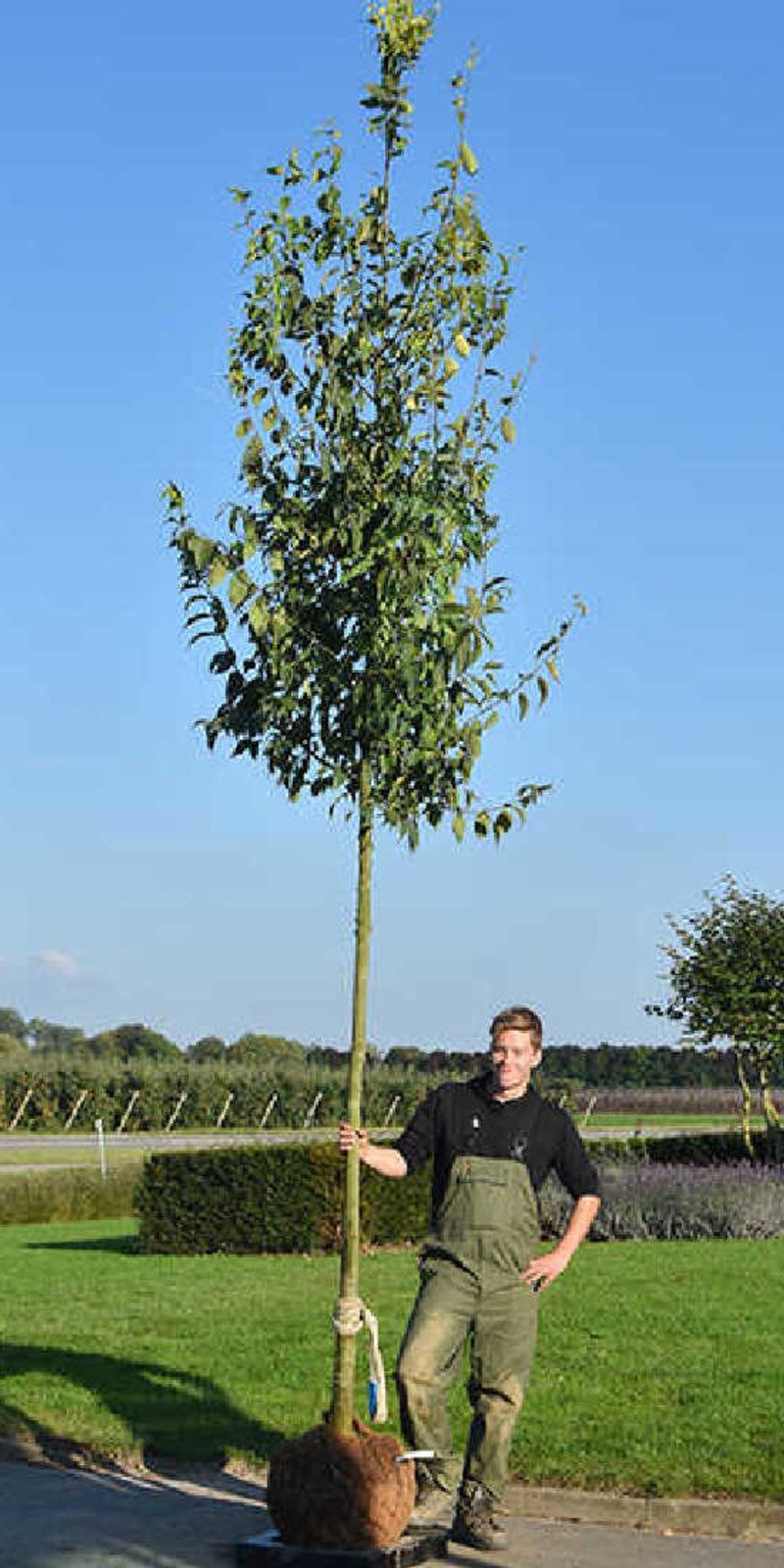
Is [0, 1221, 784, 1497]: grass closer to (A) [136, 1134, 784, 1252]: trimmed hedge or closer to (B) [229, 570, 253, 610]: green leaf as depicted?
(A) [136, 1134, 784, 1252]: trimmed hedge

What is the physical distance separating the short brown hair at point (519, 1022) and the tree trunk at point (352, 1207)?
503 millimetres

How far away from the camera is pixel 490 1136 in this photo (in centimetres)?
754

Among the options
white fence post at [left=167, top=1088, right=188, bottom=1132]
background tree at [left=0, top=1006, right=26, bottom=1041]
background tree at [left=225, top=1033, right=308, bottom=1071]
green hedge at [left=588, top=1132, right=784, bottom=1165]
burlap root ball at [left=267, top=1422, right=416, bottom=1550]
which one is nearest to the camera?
burlap root ball at [left=267, top=1422, right=416, bottom=1550]

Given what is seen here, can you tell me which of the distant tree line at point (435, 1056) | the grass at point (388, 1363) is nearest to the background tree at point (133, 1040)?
the distant tree line at point (435, 1056)

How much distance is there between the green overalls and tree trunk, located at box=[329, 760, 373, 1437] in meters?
0.21

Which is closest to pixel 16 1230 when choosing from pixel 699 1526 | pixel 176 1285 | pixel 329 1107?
pixel 176 1285

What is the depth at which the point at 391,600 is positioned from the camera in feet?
25.8

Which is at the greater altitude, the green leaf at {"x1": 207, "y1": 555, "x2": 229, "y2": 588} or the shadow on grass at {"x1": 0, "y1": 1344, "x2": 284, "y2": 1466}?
the green leaf at {"x1": 207, "y1": 555, "x2": 229, "y2": 588}

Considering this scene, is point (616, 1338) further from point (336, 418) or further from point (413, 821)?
point (336, 418)

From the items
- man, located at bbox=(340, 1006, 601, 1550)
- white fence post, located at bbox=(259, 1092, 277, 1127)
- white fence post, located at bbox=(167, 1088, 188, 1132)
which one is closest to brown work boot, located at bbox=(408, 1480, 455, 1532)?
man, located at bbox=(340, 1006, 601, 1550)

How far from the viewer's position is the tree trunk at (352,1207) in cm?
738

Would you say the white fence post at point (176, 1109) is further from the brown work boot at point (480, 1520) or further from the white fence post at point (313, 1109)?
the brown work boot at point (480, 1520)

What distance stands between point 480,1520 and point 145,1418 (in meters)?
3.28

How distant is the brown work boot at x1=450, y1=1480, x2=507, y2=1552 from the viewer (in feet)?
24.6
